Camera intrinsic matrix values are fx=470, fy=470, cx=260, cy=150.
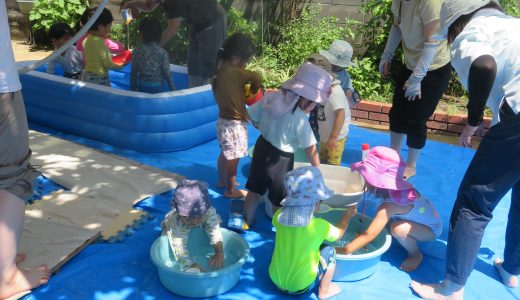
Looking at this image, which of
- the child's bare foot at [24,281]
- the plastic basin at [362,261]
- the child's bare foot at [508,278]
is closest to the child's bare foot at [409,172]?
the plastic basin at [362,261]

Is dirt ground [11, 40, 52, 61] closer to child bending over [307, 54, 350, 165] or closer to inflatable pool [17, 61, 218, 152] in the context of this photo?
inflatable pool [17, 61, 218, 152]

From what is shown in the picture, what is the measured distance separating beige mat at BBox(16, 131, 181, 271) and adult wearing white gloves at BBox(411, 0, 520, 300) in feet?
6.41

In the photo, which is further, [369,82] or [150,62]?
[369,82]

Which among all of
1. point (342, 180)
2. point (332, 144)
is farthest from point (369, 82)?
point (342, 180)

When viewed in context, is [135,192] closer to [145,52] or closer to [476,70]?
[145,52]

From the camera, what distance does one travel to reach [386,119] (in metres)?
5.68

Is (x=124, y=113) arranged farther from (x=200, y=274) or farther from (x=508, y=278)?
(x=508, y=278)

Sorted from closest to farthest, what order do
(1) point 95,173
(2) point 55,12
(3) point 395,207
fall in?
(3) point 395,207
(1) point 95,173
(2) point 55,12

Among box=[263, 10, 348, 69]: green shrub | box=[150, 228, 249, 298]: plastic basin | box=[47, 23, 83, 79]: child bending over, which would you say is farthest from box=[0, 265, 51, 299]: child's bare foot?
box=[263, 10, 348, 69]: green shrub

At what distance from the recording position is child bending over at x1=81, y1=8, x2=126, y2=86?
14.8 ft

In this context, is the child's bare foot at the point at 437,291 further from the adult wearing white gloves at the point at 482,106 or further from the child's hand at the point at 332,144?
the child's hand at the point at 332,144

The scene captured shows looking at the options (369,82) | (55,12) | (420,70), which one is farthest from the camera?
(55,12)

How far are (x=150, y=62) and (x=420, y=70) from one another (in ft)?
8.05

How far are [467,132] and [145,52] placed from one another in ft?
10.0
